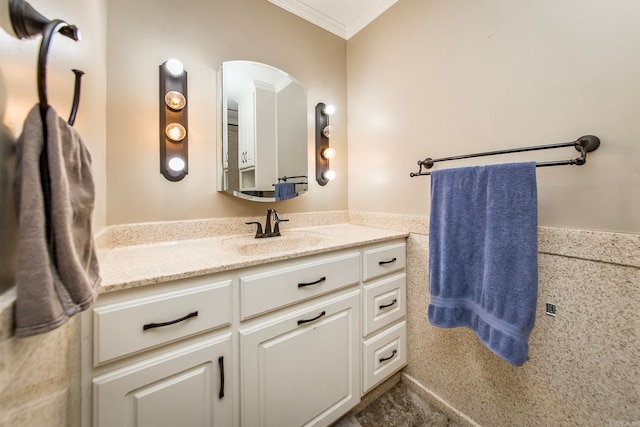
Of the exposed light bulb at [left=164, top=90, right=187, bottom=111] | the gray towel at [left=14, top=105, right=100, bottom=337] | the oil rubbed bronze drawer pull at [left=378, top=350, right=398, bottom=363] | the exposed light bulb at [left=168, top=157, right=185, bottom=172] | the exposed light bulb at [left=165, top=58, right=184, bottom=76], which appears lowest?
the oil rubbed bronze drawer pull at [left=378, top=350, right=398, bottom=363]

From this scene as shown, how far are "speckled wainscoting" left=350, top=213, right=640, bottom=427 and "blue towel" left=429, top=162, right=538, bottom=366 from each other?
5.7 inches

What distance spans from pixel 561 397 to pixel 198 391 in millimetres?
1353

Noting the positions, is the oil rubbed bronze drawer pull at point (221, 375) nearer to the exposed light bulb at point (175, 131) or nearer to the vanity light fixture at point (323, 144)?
the exposed light bulb at point (175, 131)

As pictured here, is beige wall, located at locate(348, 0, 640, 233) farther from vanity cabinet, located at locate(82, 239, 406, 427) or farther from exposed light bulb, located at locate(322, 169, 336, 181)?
vanity cabinet, located at locate(82, 239, 406, 427)

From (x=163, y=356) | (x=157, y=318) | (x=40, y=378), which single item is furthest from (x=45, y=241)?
(x=163, y=356)

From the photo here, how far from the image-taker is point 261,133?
156 centimetres

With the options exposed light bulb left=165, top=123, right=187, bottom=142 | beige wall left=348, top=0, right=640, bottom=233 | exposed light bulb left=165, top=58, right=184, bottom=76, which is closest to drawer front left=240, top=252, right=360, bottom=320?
beige wall left=348, top=0, right=640, bottom=233

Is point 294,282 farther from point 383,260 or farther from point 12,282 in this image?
point 12,282

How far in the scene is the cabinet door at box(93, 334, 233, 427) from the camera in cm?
71

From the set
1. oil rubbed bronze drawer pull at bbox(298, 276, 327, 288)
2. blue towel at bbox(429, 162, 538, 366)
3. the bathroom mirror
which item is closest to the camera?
blue towel at bbox(429, 162, 538, 366)

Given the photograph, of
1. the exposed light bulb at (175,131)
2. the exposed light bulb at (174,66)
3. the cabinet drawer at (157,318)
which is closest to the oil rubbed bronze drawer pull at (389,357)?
the cabinet drawer at (157,318)

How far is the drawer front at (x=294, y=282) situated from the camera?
0.93 meters

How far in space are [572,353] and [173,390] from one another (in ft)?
4.70

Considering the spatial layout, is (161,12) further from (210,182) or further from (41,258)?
(41,258)
